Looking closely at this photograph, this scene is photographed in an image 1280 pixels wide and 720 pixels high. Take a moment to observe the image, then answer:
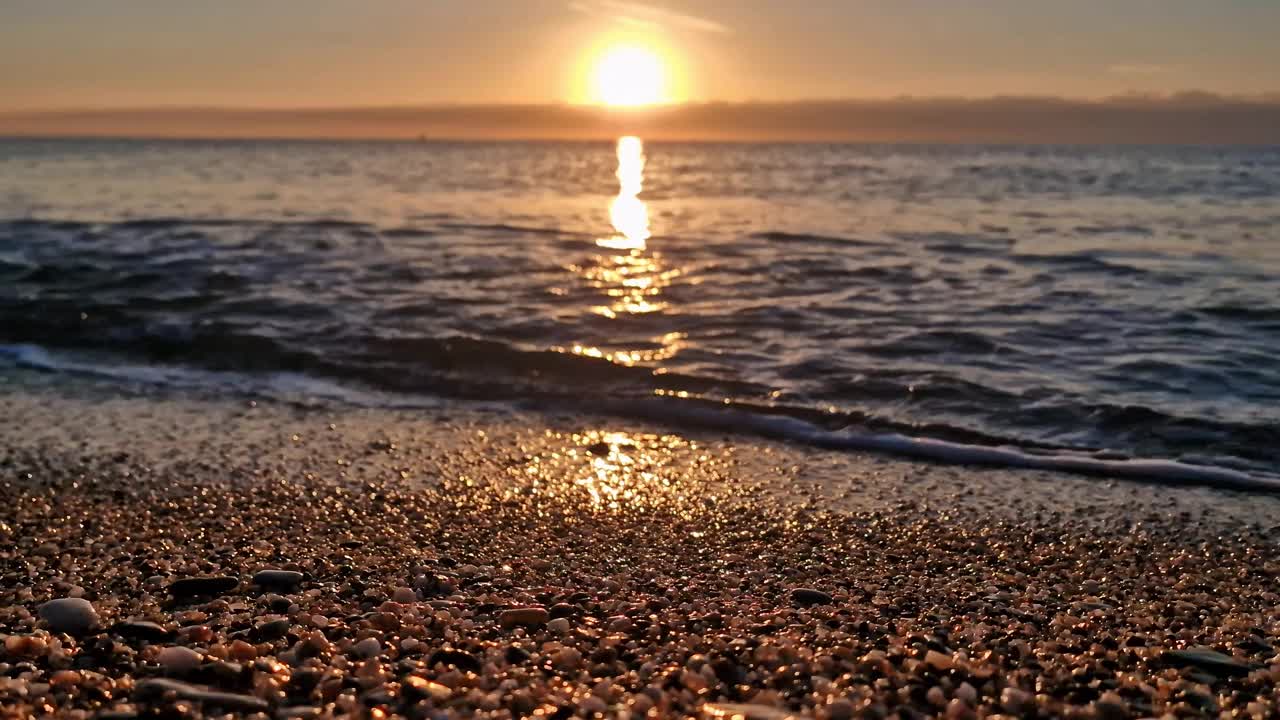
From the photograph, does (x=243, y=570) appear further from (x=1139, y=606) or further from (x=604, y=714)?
(x=1139, y=606)

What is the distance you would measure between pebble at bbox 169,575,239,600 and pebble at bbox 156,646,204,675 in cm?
88

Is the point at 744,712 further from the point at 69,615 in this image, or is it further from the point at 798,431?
the point at 798,431

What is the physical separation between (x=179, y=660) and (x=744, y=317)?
9.66m

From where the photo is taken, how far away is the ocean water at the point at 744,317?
28.1 ft

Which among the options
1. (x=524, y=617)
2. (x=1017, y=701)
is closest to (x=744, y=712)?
(x=1017, y=701)

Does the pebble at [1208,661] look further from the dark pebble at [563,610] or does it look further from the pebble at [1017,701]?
the dark pebble at [563,610]

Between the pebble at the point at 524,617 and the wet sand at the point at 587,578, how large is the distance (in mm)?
12

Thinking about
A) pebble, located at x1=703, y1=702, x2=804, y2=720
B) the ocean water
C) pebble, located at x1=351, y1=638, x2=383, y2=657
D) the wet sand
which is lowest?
the wet sand

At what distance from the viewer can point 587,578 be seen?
4.98 m

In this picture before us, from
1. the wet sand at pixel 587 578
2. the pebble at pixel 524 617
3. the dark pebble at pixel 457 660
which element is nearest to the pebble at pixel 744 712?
the wet sand at pixel 587 578

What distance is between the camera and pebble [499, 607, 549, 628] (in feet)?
13.5

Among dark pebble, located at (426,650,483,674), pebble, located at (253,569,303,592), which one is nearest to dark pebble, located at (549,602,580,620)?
dark pebble, located at (426,650,483,674)

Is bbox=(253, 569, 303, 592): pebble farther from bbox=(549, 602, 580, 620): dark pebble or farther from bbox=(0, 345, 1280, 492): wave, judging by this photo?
bbox=(0, 345, 1280, 492): wave

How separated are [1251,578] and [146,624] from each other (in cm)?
521
